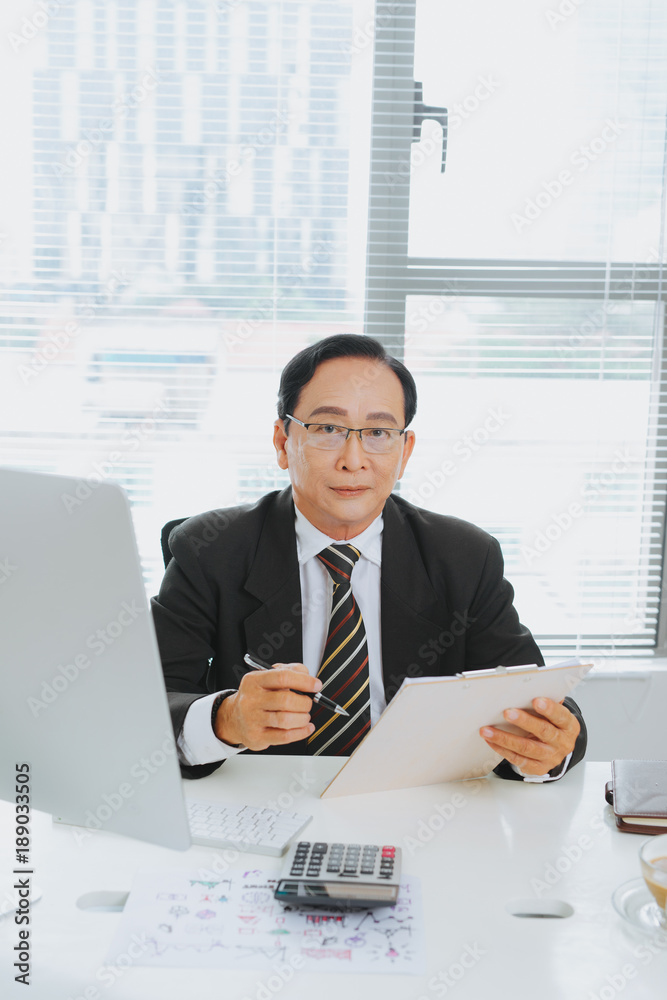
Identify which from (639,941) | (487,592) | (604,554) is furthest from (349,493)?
(604,554)

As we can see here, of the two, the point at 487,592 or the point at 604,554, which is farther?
the point at 604,554

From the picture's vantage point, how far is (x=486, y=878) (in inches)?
42.0

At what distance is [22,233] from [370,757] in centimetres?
209

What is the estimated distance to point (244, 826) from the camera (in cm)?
117

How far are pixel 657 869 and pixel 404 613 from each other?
84cm

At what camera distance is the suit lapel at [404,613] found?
5.68 ft

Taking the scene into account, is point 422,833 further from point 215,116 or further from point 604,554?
point 215,116
